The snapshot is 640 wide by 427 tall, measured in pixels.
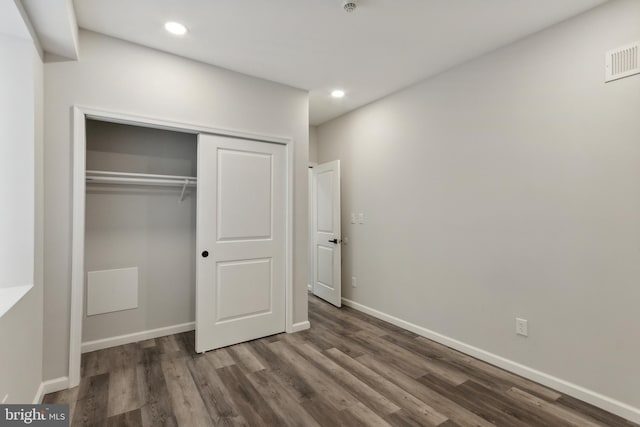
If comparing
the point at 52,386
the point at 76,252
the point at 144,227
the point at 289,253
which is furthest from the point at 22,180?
the point at 289,253

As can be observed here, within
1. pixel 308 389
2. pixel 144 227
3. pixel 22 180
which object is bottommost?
pixel 308 389

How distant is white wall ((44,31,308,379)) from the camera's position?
2.22 metres

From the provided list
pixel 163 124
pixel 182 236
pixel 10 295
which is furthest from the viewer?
pixel 182 236

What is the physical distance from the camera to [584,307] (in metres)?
2.15

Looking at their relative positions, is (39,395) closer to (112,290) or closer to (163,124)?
(112,290)

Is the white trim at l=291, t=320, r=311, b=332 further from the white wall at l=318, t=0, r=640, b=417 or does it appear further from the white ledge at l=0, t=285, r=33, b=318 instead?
the white ledge at l=0, t=285, r=33, b=318

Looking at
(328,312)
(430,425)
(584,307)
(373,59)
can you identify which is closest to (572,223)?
(584,307)

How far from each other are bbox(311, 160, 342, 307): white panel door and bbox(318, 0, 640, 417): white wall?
778 millimetres

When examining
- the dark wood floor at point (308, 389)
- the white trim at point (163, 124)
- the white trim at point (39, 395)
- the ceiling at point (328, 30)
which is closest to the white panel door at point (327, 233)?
the white trim at point (163, 124)

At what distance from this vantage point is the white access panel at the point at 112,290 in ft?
9.26

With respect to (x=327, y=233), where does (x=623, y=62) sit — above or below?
above

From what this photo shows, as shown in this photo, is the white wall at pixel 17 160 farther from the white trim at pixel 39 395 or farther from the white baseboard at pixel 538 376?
the white baseboard at pixel 538 376

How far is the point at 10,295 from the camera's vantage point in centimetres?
173

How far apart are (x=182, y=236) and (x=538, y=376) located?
3.42m
